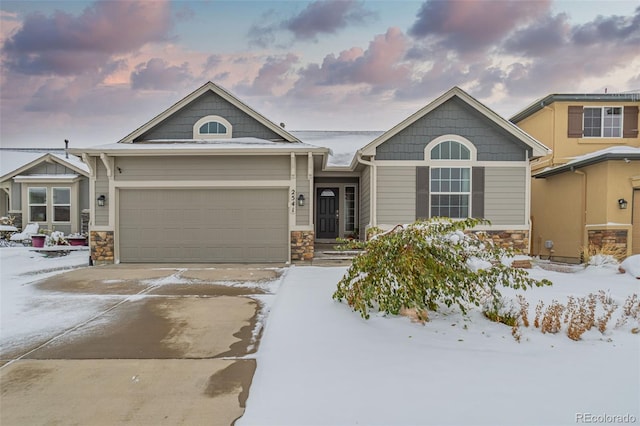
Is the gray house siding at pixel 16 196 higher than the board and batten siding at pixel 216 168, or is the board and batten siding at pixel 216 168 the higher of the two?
the board and batten siding at pixel 216 168

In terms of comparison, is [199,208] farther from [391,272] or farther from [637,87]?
[637,87]

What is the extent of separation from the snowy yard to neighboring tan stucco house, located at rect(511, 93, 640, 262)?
259 inches

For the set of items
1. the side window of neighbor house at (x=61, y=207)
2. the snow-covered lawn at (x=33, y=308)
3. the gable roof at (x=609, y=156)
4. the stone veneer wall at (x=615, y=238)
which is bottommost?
the snow-covered lawn at (x=33, y=308)

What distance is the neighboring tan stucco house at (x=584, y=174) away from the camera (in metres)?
10.1

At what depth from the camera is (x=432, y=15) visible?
37.1 ft

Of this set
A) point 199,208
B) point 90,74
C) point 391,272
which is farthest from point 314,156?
point 90,74

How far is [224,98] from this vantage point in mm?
11102

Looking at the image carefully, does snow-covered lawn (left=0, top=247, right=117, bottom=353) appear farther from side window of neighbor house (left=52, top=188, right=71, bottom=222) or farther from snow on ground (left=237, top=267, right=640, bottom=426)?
side window of neighbor house (left=52, top=188, right=71, bottom=222)

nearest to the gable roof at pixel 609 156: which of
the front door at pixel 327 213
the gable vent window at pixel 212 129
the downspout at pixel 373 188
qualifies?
the downspout at pixel 373 188

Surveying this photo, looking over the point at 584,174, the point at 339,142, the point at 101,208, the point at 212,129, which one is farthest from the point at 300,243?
the point at 584,174

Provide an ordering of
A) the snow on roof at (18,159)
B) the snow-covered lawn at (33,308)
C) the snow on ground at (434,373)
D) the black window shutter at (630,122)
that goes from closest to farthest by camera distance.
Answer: the snow on ground at (434,373) < the snow-covered lawn at (33,308) < the black window shutter at (630,122) < the snow on roof at (18,159)

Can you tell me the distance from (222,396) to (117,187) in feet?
29.2

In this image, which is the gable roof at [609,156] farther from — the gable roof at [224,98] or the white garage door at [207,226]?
the white garage door at [207,226]

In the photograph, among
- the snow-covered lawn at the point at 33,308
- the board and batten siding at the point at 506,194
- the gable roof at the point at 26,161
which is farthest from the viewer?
the gable roof at the point at 26,161
